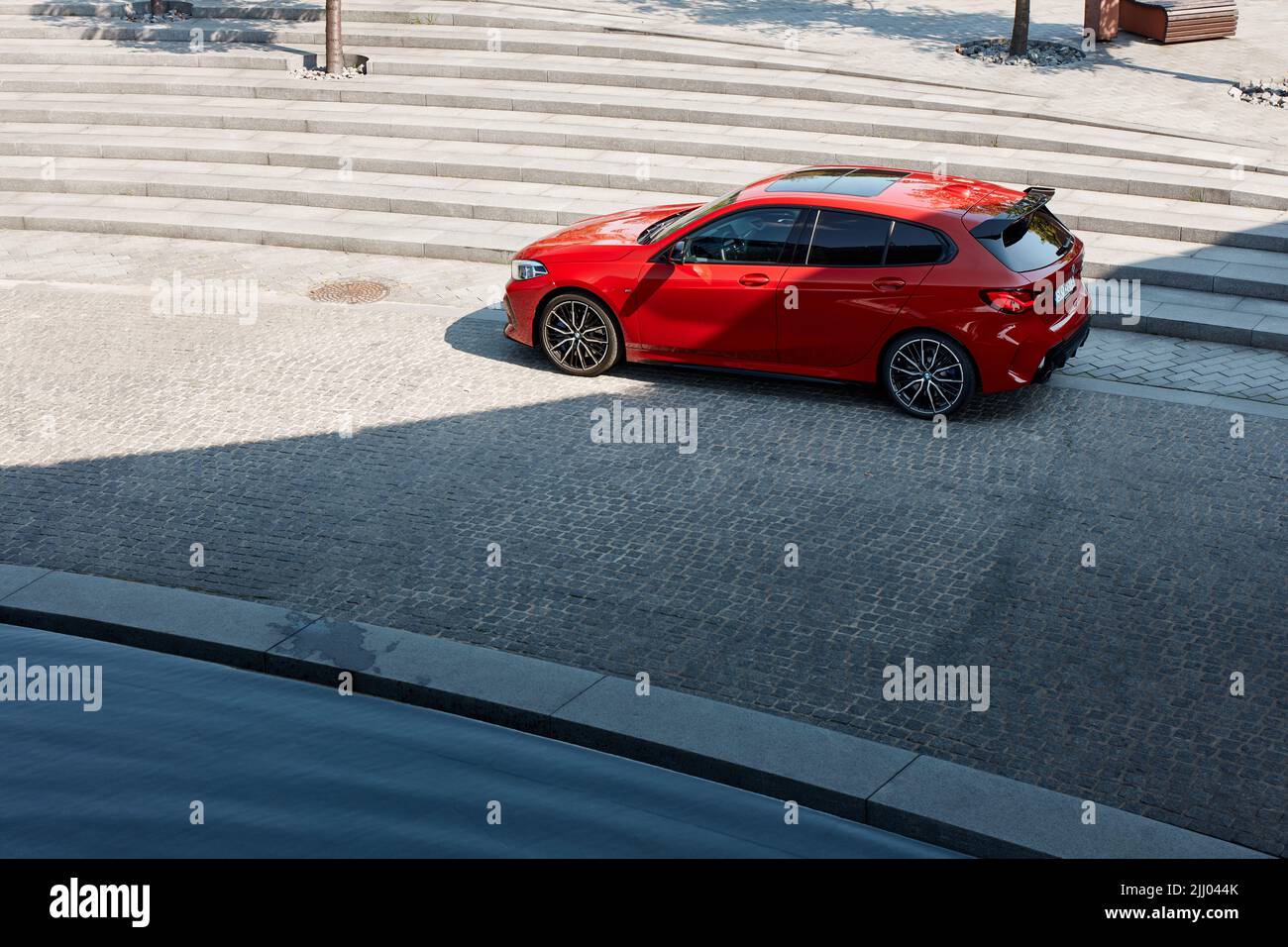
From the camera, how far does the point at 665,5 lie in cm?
2216

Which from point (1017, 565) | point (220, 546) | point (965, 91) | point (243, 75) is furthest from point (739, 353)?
point (243, 75)

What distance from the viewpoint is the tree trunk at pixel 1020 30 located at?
18.9 m

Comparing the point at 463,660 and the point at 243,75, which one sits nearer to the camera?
the point at 463,660

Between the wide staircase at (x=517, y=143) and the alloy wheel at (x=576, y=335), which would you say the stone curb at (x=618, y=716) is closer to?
the alloy wheel at (x=576, y=335)

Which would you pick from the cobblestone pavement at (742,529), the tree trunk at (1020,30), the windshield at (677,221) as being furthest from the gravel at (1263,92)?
the windshield at (677,221)

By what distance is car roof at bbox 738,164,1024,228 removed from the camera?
1068 cm

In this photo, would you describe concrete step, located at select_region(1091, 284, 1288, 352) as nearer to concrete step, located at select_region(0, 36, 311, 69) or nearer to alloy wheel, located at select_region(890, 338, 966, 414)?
alloy wheel, located at select_region(890, 338, 966, 414)

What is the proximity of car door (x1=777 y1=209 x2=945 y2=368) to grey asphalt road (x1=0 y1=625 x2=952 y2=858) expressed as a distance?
4976 millimetres

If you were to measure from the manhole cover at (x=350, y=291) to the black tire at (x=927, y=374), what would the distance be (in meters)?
5.68

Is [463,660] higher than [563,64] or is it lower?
lower

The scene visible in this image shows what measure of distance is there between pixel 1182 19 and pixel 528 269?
43.0 feet

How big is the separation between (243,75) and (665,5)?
6.69 m
